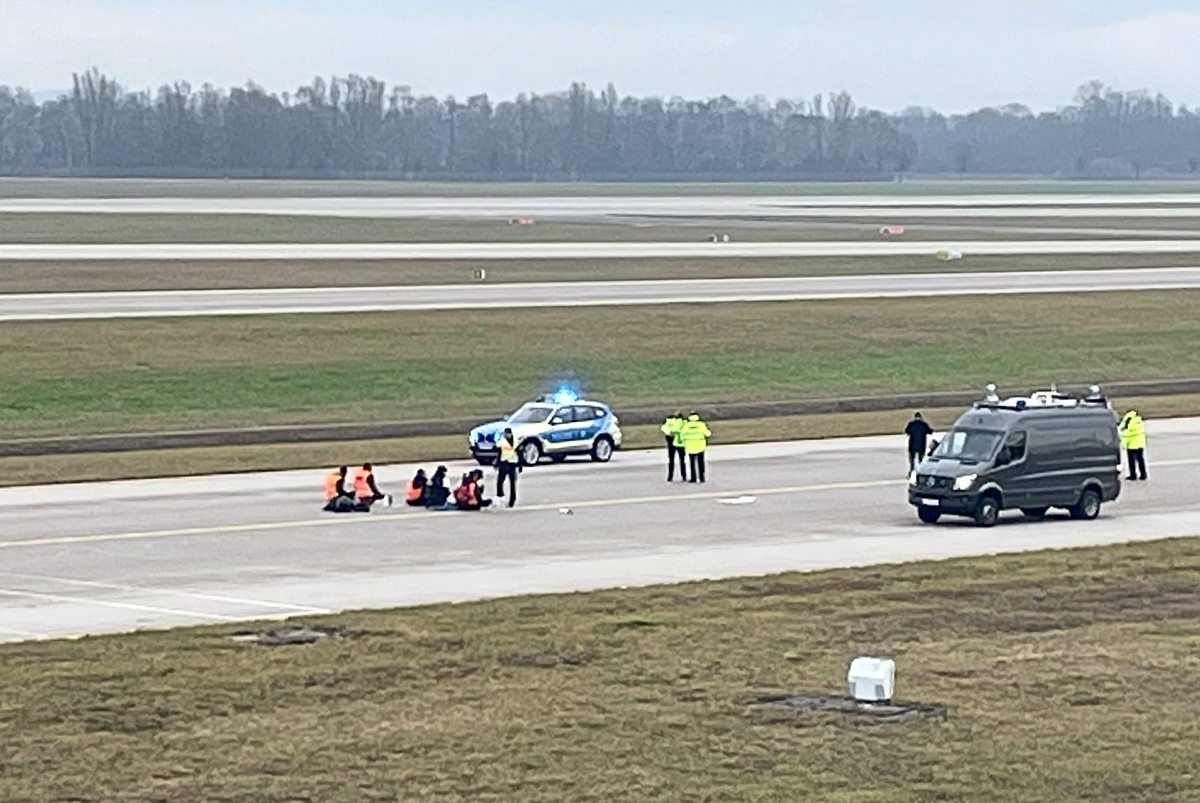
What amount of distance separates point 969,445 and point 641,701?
19242 mm

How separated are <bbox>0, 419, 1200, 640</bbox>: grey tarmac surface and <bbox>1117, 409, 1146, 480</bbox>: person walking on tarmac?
53 cm

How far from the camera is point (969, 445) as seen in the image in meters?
42.2

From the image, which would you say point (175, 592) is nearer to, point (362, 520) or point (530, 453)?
point (362, 520)

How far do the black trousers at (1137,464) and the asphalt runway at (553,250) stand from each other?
62.8m

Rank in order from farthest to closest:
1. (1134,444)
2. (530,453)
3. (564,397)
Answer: (564,397)
(530,453)
(1134,444)

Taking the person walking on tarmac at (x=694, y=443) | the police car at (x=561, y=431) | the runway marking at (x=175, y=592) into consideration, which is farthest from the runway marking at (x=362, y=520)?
the police car at (x=561, y=431)

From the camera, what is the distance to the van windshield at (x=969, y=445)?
137 ft

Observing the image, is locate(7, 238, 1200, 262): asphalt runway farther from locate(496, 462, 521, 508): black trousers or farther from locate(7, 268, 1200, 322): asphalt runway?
locate(496, 462, 521, 508): black trousers

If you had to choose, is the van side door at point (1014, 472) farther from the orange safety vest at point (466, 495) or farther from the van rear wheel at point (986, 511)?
the orange safety vest at point (466, 495)

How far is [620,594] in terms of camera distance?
31.8m

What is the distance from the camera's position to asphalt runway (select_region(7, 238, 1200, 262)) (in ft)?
358

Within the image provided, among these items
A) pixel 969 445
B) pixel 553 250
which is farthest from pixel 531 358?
pixel 553 250

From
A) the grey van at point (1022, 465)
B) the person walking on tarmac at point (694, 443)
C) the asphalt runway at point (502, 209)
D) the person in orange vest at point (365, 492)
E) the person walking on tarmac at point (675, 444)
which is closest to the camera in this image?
the grey van at point (1022, 465)

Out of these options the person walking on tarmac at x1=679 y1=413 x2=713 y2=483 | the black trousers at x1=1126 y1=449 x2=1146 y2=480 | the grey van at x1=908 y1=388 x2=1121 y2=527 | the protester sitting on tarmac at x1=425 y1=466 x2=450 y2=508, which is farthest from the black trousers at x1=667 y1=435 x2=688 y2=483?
the black trousers at x1=1126 y1=449 x2=1146 y2=480
